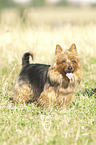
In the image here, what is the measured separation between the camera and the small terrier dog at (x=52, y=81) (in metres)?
3.55

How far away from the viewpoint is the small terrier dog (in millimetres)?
3553

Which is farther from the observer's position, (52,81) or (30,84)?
(30,84)

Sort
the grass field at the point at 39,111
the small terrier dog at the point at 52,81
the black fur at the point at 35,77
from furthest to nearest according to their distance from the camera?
the black fur at the point at 35,77
the small terrier dog at the point at 52,81
the grass field at the point at 39,111

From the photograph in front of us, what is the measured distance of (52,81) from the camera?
3.63m

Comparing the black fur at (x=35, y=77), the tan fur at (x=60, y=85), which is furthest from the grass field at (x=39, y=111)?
the black fur at (x=35, y=77)

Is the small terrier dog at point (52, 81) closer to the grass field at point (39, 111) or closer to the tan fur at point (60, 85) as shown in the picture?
the tan fur at point (60, 85)

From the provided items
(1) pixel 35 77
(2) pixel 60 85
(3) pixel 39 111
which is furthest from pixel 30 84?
(2) pixel 60 85

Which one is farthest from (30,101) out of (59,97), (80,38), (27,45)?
(80,38)

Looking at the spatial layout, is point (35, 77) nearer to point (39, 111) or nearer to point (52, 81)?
point (52, 81)

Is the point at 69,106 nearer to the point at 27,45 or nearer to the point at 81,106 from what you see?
the point at 81,106

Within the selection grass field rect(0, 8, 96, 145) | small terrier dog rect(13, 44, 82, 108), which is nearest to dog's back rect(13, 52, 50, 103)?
small terrier dog rect(13, 44, 82, 108)

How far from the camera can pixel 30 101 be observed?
14.4ft

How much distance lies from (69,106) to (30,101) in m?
0.85

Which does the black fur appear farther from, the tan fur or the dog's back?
the tan fur
